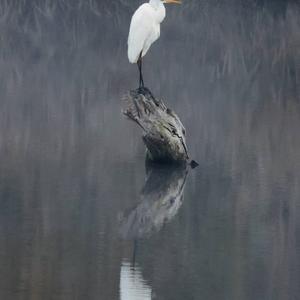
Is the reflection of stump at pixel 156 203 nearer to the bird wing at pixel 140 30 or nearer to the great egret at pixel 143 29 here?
the great egret at pixel 143 29

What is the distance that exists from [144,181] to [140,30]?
2226 mm

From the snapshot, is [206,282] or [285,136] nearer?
[206,282]

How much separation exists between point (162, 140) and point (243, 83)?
910 cm

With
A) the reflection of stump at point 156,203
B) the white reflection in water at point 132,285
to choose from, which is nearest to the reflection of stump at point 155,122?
the reflection of stump at point 156,203

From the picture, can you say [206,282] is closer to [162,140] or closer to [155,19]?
[162,140]

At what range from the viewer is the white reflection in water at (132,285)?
30.3 feet

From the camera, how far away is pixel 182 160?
1473 cm

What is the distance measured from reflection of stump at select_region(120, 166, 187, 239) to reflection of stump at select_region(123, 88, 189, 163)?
0.28m

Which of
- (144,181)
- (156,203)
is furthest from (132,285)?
(144,181)

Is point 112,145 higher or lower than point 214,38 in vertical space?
lower

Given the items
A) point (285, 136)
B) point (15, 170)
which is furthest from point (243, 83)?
point (15, 170)

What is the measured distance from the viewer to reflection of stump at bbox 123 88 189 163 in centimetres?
1431

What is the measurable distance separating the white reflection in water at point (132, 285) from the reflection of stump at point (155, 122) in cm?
431

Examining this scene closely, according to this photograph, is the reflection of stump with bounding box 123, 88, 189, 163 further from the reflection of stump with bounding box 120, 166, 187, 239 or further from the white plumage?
the white plumage
